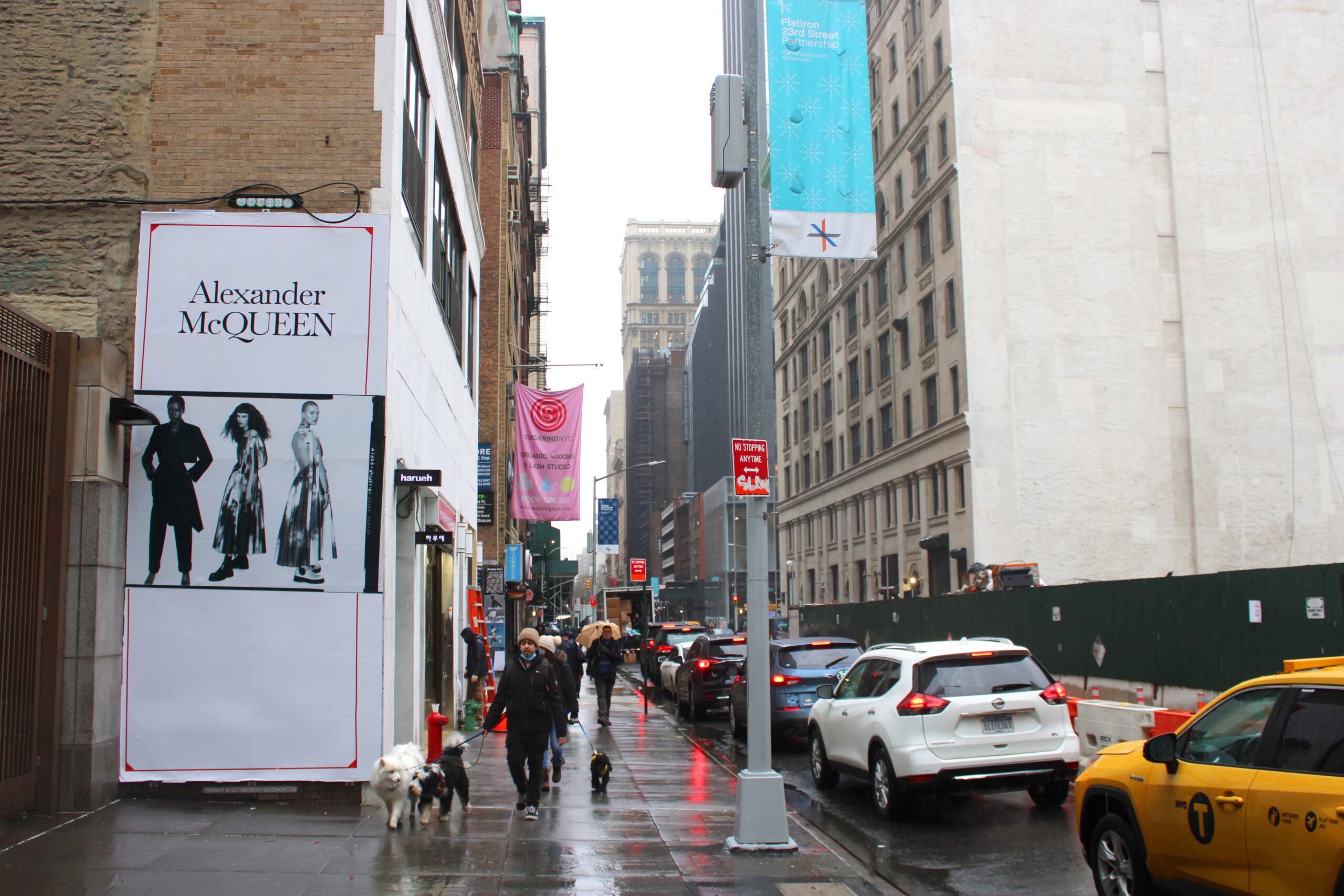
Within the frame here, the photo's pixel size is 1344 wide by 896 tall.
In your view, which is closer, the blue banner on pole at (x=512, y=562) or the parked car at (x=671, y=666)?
the parked car at (x=671, y=666)

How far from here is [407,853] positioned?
8969 millimetres

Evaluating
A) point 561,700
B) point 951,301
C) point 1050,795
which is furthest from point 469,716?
point 951,301

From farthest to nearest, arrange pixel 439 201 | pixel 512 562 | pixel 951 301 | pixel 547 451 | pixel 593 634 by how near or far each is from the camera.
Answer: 1. pixel 951 301
2. pixel 512 562
3. pixel 547 451
4. pixel 593 634
5. pixel 439 201

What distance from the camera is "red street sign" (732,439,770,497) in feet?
34.1

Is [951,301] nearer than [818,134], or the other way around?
[818,134]

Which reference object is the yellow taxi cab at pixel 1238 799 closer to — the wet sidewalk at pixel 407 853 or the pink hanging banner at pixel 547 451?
the wet sidewalk at pixel 407 853

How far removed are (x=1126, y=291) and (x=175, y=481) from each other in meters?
42.7

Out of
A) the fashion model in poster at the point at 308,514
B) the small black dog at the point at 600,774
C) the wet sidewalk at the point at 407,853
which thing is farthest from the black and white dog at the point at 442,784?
the fashion model in poster at the point at 308,514

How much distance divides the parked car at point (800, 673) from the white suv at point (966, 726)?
521cm

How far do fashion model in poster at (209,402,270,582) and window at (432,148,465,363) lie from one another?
550cm

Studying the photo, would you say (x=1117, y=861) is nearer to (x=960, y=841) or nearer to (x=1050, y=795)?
(x=960, y=841)

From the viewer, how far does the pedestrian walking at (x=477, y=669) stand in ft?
69.0

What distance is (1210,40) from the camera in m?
48.4

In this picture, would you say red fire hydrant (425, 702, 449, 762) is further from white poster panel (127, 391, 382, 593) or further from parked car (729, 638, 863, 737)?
parked car (729, 638, 863, 737)
